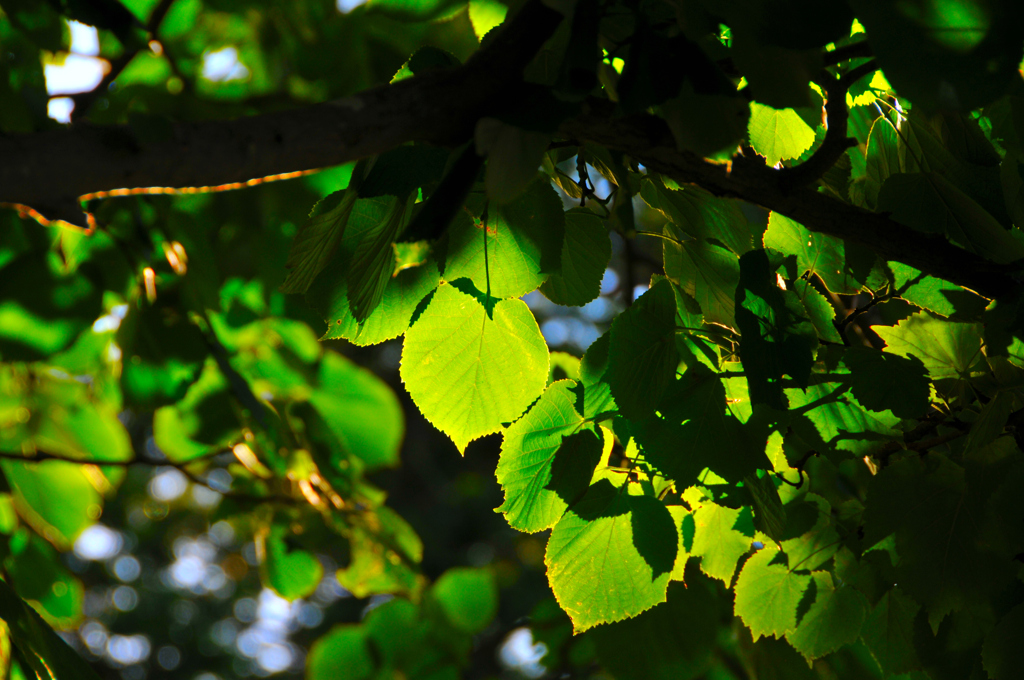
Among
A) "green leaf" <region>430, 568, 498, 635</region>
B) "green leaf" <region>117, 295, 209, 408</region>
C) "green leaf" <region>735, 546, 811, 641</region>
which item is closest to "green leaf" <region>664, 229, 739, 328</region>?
"green leaf" <region>735, 546, 811, 641</region>

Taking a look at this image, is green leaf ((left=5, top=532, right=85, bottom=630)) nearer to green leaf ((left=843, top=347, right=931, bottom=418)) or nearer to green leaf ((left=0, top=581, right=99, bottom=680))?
green leaf ((left=0, top=581, right=99, bottom=680))

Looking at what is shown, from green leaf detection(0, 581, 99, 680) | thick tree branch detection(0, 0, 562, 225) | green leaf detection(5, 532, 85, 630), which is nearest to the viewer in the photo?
thick tree branch detection(0, 0, 562, 225)

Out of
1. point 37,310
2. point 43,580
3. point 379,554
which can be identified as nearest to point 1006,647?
point 379,554

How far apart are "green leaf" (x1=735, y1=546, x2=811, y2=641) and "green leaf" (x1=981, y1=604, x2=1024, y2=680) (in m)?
0.15

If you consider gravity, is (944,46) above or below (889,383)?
above

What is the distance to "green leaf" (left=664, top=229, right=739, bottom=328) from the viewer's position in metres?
0.52

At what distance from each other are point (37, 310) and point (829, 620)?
1.15m

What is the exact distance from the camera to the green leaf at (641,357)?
1.52ft

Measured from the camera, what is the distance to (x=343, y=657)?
1.72 meters

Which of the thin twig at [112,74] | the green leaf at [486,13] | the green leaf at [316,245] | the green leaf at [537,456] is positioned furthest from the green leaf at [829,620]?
the thin twig at [112,74]

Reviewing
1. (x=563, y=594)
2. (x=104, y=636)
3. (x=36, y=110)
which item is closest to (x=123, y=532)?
(x=104, y=636)

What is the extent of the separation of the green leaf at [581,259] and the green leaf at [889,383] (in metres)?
0.19

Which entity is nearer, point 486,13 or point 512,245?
point 512,245

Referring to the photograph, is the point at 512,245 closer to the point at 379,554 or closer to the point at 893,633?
the point at 893,633
